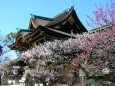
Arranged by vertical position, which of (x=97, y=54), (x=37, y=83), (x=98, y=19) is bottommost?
(x=37, y=83)

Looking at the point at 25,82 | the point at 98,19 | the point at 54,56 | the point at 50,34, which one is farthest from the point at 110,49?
the point at 50,34

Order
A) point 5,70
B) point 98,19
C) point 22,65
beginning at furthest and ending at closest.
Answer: point 5,70, point 22,65, point 98,19

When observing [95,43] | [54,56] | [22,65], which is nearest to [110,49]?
[95,43]

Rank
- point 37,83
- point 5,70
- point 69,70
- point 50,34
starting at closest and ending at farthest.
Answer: point 69,70
point 37,83
point 50,34
point 5,70

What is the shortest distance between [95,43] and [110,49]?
101 cm

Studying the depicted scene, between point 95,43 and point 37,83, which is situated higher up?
point 95,43

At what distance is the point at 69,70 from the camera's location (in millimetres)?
20531

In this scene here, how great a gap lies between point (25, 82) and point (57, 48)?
3.95 m

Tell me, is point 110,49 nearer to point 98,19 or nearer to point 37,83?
point 98,19

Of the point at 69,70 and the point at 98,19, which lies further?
the point at 69,70

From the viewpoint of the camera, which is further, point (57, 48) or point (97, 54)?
point (57, 48)

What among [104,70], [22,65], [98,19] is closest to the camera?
[98,19]

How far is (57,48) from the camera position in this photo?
80.2ft

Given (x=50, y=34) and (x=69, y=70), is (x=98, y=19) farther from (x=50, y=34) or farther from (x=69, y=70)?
(x=50, y=34)
